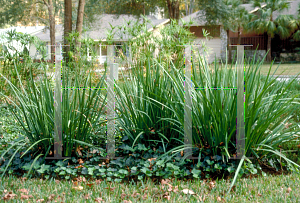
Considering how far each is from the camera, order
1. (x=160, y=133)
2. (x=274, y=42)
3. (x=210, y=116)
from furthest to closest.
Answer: (x=274, y=42) → (x=160, y=133) → (x=210, y=116)

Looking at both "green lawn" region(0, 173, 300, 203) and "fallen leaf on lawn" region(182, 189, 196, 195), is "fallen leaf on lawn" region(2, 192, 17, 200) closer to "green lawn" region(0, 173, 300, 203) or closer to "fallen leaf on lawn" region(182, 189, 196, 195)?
"green lawn" region(0, 173, 300, 203)

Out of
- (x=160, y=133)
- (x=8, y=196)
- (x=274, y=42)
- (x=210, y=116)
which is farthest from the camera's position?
(x=274, y=42)

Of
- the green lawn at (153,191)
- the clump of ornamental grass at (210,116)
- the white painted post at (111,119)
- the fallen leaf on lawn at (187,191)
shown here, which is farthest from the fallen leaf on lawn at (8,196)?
the fallen leaf on lawn at (187,191)

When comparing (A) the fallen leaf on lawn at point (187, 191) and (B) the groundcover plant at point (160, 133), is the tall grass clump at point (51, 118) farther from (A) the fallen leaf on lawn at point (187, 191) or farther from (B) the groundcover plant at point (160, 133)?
(A) the fallen leaf on lawn at point (187, 191)

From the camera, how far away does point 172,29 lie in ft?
17.4

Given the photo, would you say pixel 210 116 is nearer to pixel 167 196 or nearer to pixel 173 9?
pixel 167 196

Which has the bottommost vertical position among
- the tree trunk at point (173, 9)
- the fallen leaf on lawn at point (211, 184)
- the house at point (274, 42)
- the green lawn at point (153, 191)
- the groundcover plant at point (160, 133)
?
the green lawn at point (153, 191)

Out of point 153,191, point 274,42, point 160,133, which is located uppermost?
point 274,42

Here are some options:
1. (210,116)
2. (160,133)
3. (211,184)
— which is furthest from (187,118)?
(211,184)

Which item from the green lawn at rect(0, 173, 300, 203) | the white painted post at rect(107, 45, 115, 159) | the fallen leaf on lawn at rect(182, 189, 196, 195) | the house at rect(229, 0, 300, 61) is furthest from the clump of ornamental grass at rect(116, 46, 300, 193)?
the house at rect(229, 0, 300, 61)

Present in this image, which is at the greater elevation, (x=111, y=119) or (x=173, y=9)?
(x=173, y=9)

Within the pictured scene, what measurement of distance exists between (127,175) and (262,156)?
1343mm

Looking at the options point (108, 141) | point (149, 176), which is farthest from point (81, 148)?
point (149, 176)

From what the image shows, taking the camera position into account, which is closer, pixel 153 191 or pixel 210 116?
pixel 153 191
